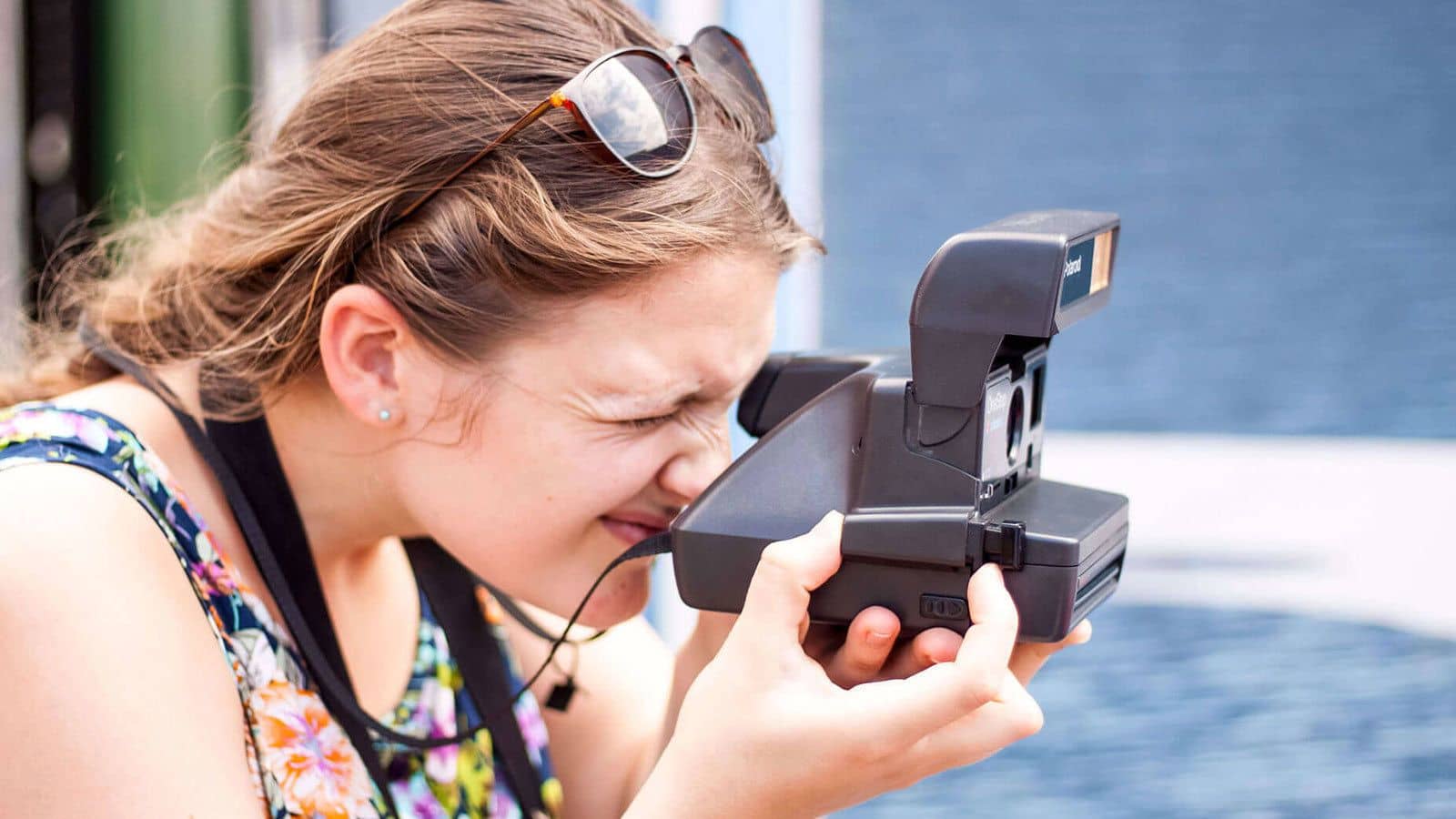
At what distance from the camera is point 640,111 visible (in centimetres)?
79

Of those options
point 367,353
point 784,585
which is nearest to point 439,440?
point 367,353

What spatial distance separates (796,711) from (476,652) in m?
0.46

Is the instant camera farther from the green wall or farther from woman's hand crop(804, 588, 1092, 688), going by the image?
the green wall

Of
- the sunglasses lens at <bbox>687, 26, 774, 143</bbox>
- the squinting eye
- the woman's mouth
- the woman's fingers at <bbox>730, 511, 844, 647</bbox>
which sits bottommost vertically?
the woman's mouth

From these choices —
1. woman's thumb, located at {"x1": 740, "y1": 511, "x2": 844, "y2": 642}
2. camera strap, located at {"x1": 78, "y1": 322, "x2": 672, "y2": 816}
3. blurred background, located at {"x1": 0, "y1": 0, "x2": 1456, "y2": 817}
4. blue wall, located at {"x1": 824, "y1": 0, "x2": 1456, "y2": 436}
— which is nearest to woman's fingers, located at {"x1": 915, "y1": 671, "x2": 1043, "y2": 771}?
woman's thumb, located at {"x1": 740, "y1": 511, "x2": 844, "y2": 642}

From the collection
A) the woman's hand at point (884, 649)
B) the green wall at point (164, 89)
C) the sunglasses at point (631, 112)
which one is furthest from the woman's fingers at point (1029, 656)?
the green wall at point (164, 89)

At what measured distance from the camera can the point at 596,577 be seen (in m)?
0.85

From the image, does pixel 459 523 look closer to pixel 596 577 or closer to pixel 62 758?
pixel 596 577

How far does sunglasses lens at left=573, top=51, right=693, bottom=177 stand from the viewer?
2.55ft

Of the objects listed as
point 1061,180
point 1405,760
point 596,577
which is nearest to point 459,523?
point 596,577

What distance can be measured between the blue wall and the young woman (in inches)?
20.2

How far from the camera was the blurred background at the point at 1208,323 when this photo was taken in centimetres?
123

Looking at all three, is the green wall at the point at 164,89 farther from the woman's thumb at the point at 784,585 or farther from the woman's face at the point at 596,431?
the woman's thumb at the point at 784,585

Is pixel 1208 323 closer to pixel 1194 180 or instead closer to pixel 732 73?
pixel 1194 180
